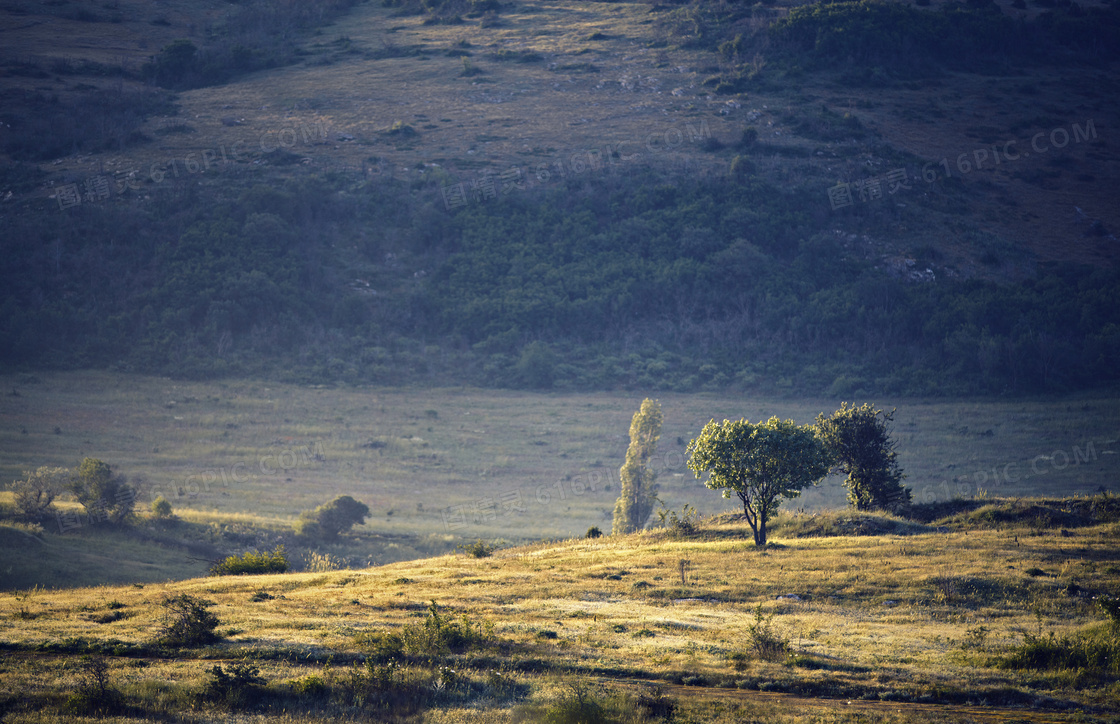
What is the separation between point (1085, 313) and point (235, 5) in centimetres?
16018

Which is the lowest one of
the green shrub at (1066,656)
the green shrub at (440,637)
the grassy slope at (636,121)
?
the green shrub at (440,637)

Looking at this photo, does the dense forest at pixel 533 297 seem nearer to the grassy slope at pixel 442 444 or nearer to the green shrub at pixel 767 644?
the grassy slope at pixel 442 444

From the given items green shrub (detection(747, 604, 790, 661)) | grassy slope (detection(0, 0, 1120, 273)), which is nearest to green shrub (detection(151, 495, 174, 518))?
A: green shrub (detection(747, 604, 790, 661))

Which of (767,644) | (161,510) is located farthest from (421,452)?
(767,644)

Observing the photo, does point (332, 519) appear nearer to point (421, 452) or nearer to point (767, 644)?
point (421, 452)

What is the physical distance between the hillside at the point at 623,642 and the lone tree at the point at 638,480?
1899cm

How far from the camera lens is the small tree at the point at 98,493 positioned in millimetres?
46872

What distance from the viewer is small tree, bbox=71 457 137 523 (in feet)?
154

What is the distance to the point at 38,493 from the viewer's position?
45.7m

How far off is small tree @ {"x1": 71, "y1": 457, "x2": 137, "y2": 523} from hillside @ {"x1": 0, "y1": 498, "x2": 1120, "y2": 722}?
19.5 m

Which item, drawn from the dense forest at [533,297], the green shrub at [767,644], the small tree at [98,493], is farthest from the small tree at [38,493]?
the dense forest at [533,297]

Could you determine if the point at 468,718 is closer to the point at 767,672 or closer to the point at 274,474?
the point at 767,672

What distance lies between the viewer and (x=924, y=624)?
24281mm

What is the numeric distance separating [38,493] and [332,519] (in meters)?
16.2
